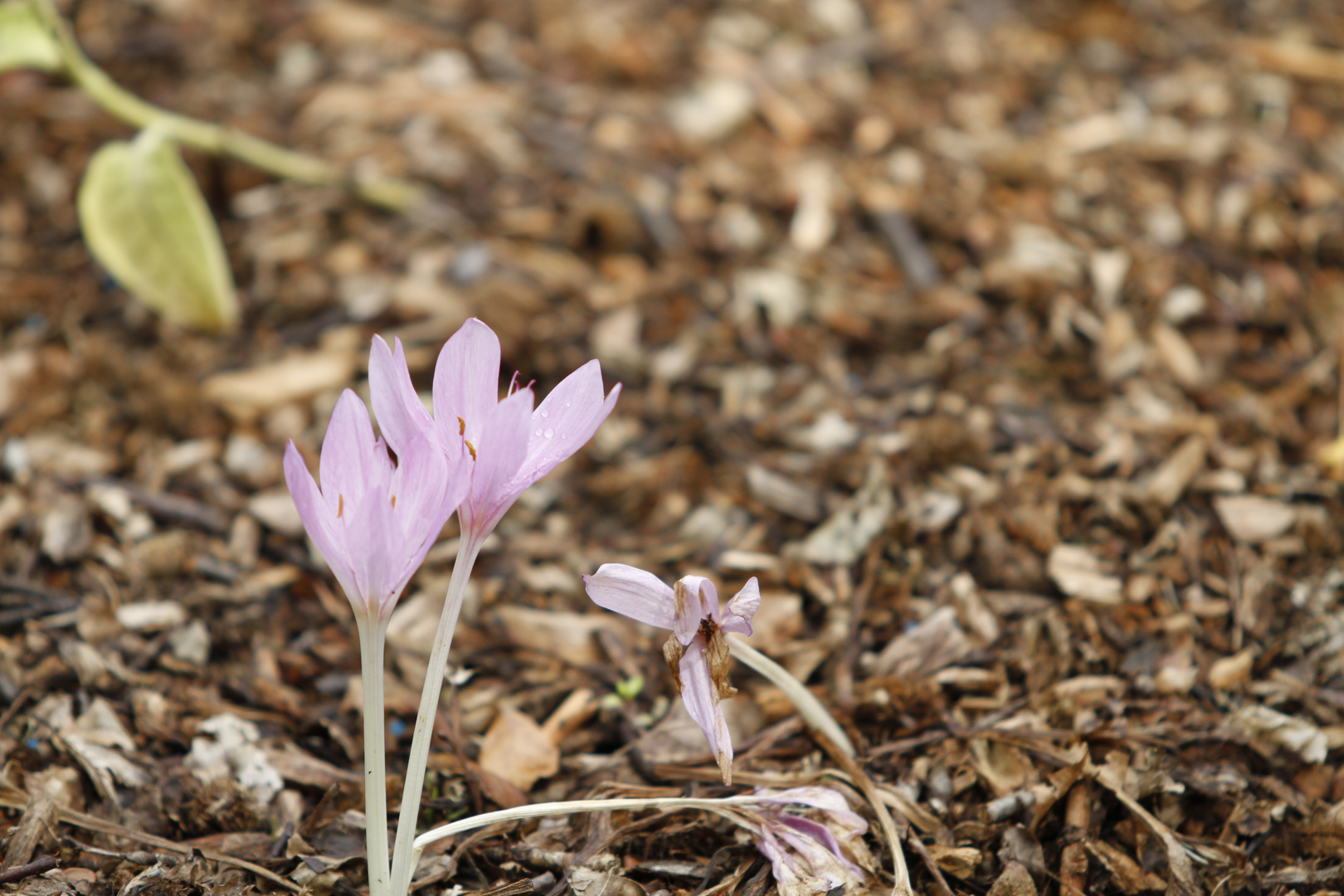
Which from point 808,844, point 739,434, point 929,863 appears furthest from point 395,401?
point 739,434

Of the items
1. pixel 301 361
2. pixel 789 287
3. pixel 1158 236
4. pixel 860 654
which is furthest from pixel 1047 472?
pixel 301 361

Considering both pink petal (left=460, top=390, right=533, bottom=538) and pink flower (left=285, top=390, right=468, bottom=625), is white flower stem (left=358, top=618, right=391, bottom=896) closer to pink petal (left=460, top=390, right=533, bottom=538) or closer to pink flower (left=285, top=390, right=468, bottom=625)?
pink flower (left=285, top=390, right=468, bottom=625)

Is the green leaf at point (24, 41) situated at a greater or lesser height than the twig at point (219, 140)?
greater

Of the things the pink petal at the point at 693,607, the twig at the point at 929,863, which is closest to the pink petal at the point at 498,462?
the pink petal at the point at 693,607

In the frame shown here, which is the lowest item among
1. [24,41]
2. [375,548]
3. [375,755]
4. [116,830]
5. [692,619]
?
[116,830]

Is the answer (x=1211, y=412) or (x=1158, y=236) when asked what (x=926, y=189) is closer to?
(x=1158, y=236)

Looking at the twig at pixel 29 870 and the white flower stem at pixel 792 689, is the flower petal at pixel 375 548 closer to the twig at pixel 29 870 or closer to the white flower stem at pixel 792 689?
the white flower stem at pixel 792 689

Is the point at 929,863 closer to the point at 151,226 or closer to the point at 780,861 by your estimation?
A: the point at 780,861
